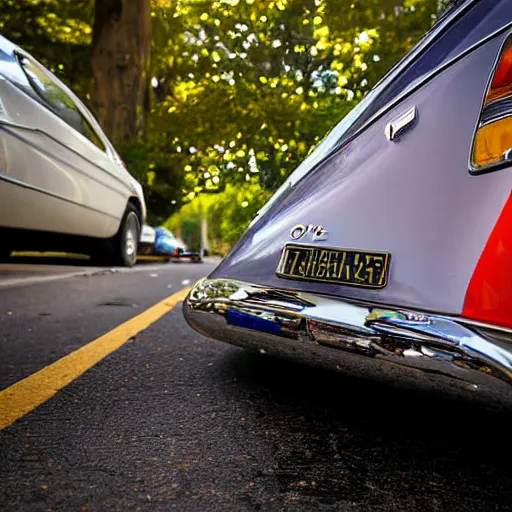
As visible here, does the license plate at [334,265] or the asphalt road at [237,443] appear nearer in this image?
the asphalt road at [237,443]

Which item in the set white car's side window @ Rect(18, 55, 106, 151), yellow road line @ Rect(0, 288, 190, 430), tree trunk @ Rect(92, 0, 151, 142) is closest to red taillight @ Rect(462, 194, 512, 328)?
yellow road line @ Rect(0, 288, 190, 430)

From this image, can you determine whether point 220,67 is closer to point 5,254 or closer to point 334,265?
point 5,254

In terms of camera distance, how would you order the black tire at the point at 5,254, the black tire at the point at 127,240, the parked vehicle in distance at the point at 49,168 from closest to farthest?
the parked vehicle in distance at the point at 49,168 → the black tire at the point at 5,254 → the black tire at the point at 127,240

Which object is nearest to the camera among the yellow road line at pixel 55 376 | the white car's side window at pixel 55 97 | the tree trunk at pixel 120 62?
the yellow road line at pixel 55 376

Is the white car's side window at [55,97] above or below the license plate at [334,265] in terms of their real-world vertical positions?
above

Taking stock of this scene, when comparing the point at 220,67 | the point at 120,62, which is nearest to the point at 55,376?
the point at 120,62

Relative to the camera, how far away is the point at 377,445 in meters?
1.70

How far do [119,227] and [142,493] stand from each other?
4383mm

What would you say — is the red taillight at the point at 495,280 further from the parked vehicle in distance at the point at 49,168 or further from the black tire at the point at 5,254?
the black tire at the point at 5,254

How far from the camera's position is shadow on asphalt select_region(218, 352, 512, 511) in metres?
1.38

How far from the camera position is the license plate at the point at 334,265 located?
1.63 metres

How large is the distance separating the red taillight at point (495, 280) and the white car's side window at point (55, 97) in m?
2.52

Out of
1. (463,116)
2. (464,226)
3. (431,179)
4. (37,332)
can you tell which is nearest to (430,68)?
(463,116)

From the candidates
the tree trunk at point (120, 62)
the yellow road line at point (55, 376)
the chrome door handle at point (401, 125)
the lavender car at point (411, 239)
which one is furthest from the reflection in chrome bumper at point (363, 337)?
the tree trunk at point (120, 62)
